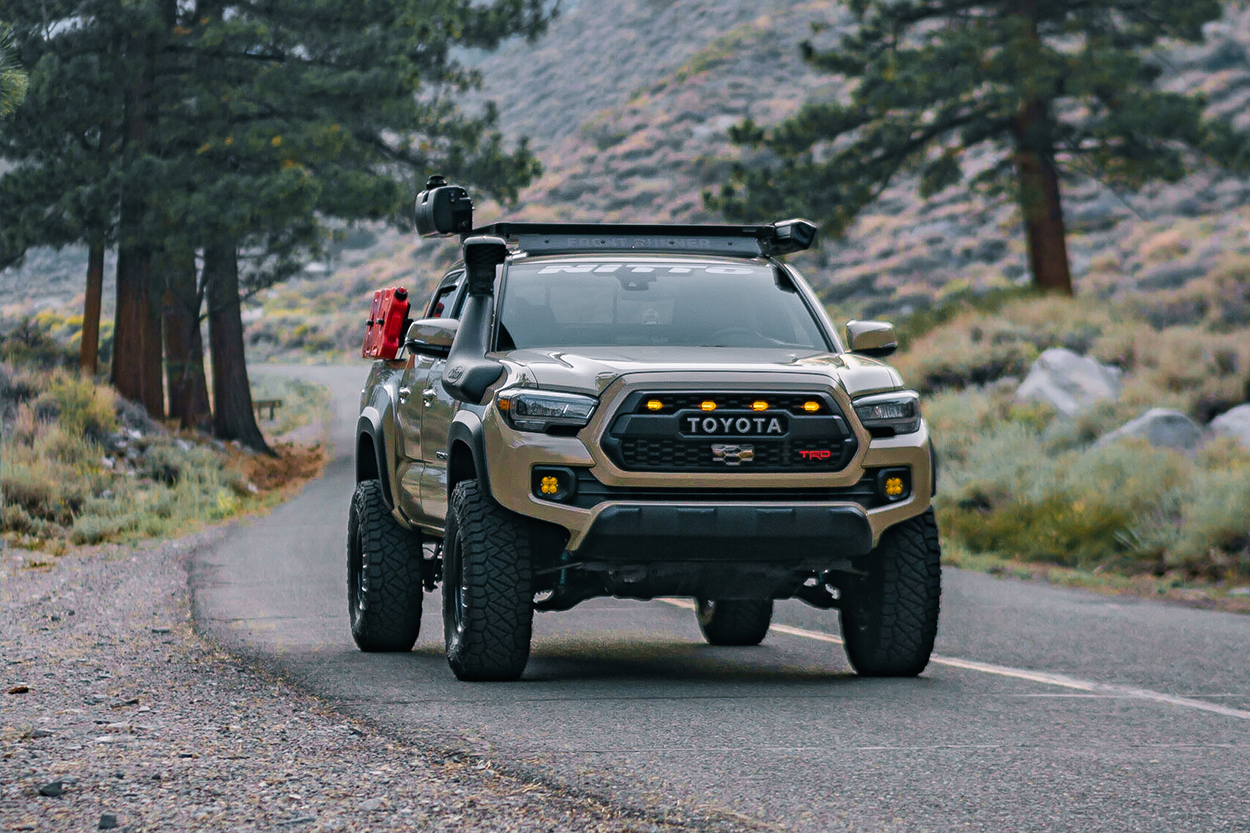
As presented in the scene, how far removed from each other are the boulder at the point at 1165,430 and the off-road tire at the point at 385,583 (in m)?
13.0

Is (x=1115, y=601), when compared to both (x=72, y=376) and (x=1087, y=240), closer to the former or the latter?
(x=72, y=376)

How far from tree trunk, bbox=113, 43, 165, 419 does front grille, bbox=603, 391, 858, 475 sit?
21.8 metres

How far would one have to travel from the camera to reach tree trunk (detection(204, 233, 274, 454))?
32.3m

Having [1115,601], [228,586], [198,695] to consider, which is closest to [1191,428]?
[1115,601]

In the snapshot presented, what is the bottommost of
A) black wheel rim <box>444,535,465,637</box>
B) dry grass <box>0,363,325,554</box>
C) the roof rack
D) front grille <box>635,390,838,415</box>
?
dry grass <box>0,363,325,554</box>

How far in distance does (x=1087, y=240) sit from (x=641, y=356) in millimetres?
50443

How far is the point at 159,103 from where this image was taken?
28812 mm

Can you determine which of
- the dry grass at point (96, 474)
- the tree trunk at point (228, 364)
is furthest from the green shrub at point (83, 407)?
the tree trunk at point (228, 364)

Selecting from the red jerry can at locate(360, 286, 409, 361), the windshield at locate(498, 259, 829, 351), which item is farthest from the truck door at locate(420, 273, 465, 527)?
the red jerry can at locate(360, 286, 409, 361)

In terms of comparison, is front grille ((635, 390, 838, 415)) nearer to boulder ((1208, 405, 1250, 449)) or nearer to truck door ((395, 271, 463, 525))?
truck door ((395, 271, 463, 525))

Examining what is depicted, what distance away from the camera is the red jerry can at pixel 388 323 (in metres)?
10.8

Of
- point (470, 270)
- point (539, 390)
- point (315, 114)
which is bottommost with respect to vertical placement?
point (539, 390)

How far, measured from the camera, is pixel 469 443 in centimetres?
816

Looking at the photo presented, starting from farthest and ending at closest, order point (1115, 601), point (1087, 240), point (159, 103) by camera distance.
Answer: point (1087, 240) < point (159, 103) < point (1115, 601)
